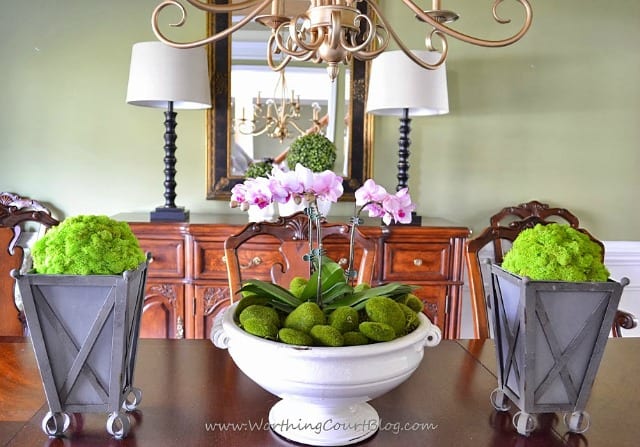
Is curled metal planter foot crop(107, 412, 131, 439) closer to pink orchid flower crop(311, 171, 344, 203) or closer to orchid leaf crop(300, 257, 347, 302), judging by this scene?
orchid leaf crop(300, 257, 347, 302)

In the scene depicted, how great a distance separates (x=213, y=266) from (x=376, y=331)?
1592mm

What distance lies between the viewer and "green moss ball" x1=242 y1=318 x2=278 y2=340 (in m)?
0.78

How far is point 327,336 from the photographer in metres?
0.75

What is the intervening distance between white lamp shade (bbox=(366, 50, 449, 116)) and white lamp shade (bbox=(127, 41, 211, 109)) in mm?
813

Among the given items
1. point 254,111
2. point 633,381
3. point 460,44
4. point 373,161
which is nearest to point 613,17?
point 460,44

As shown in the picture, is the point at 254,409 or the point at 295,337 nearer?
the point at 295,337

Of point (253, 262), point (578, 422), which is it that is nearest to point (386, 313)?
point (578, 422)

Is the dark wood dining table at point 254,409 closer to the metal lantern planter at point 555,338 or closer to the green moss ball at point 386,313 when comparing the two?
the metal lantern planter at point 555,338

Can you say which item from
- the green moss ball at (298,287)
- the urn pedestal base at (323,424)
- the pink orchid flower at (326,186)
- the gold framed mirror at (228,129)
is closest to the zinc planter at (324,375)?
the urn pedestal base at (323,424)

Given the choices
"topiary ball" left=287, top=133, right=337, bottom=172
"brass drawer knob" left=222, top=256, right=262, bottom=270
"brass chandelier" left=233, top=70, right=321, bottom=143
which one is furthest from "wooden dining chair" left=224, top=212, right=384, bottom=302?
"brass chandelier" left=233, top=70, right=321, bottom=143

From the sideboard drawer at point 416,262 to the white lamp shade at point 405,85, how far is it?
0.63m

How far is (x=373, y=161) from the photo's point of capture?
271 centimetres

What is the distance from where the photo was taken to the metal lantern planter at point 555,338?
82 cm

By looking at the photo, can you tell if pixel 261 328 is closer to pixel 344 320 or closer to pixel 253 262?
pixel 344 320
